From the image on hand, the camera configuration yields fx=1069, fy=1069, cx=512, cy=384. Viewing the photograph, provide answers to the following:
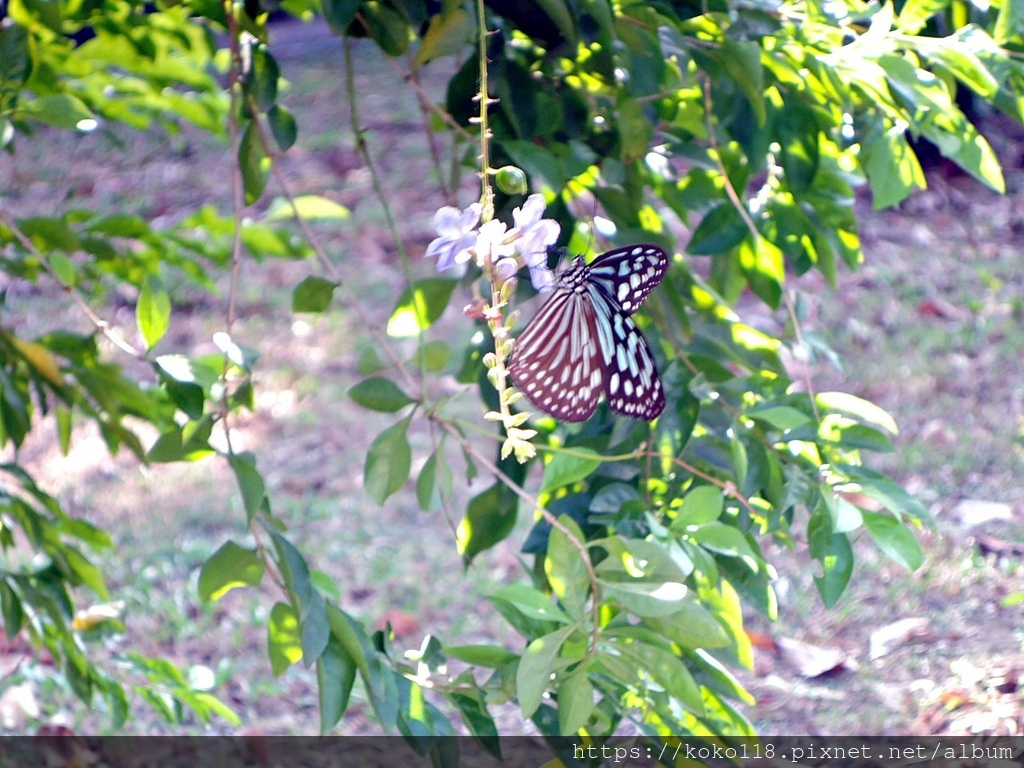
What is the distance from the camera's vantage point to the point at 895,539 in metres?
1.08

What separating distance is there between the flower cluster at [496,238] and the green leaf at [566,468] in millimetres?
330

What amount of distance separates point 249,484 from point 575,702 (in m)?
0.36

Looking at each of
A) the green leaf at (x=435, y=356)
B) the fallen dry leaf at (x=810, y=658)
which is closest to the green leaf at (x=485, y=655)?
the green leaf at (x=435, y=356)

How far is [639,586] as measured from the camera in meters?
0.92

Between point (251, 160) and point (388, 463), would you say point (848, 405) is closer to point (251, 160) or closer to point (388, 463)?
point (388, 463)

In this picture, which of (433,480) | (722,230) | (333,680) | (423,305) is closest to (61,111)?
(423,305)

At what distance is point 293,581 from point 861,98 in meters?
0.80

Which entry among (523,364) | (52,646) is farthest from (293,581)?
(52,646)

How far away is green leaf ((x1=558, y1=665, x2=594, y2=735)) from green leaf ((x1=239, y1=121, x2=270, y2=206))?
647 millimetres

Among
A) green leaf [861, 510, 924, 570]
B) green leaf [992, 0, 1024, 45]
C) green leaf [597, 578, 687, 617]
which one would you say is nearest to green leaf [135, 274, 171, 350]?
green leaf [597, 578, 687, 617]

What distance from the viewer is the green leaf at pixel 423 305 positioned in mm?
1208

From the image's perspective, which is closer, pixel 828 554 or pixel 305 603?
pixel 305 603

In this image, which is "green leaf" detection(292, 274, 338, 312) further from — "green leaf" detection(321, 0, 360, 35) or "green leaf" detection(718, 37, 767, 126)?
"green leaf" detection(718, 37, 767, 126)

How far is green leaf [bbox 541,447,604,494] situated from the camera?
1058 millimetres
